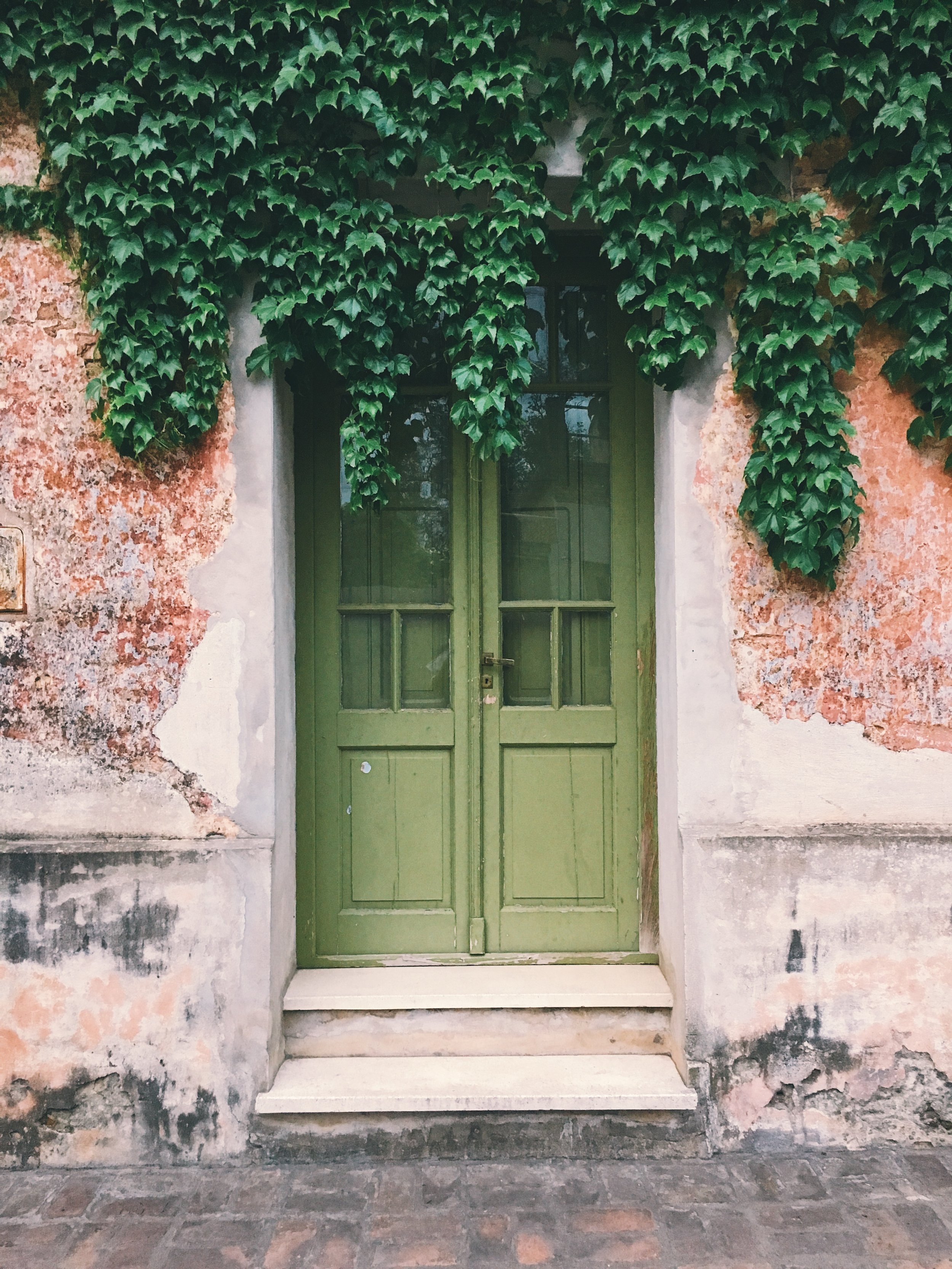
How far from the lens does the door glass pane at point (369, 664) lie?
11.7ft

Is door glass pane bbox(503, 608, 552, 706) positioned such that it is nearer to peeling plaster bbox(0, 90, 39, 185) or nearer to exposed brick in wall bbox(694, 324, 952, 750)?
exposed brick in wall bbox(694, 324, 952, 750)

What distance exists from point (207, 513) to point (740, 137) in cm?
245

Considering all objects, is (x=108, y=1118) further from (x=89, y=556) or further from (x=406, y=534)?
(x=406, y=534)

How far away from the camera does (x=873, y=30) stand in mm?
2840

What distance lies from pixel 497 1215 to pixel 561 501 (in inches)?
105

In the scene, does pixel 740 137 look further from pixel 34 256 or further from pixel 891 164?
pixel 34 256

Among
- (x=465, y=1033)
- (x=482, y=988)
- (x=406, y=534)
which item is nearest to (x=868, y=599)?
(x=406, y=534)

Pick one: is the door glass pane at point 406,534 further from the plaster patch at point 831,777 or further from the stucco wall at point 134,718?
the plaster patch at point 831,777

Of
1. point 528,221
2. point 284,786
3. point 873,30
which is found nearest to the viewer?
point 873,30

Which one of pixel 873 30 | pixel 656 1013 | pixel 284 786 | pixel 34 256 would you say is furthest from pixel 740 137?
pixel 656 1013

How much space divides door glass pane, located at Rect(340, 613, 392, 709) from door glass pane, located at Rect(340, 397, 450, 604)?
0.08 metres

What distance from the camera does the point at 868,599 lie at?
3.14 meters

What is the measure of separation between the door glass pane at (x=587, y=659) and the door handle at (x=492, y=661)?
25cm

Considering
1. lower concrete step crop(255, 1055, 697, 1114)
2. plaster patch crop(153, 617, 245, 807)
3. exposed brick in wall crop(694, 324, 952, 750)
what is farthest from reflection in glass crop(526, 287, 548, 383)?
lower concrete step crop(255, 1055, 697, 1114)
